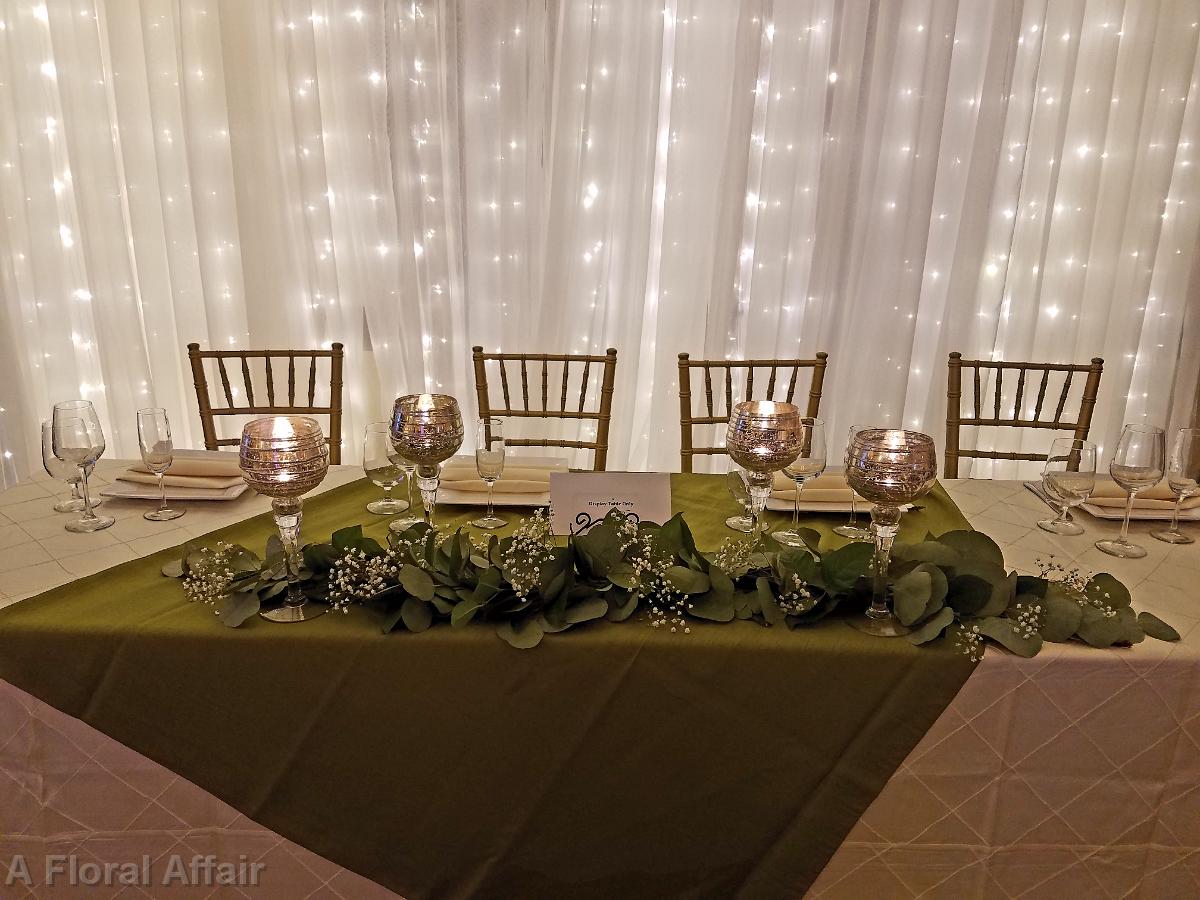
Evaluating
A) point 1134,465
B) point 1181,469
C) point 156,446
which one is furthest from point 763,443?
point 156,446

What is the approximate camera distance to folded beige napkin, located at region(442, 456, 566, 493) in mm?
1519

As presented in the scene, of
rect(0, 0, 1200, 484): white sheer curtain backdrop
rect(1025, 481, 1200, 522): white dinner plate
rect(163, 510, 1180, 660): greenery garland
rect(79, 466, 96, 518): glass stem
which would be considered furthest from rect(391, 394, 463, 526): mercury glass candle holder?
rect(0, 0, 1200, 484): white sheer curtain backdrop

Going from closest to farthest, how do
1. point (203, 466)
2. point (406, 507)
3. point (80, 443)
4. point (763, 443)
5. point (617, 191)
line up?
point (763, 443) < point (80, 443) < point (406, 507) < point (203, 466) < point (617, 191)

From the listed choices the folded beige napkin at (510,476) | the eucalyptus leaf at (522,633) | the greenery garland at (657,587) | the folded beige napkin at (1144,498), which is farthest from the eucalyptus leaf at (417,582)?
the folded beige napkin at (1144,498)

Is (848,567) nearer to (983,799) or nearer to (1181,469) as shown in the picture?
(983,799)

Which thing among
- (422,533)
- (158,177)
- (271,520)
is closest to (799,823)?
(422,533)

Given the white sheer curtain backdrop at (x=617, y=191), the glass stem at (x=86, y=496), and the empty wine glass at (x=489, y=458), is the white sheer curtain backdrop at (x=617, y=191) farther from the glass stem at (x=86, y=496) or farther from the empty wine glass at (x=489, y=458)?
the glass stem at (x=86, y=496)

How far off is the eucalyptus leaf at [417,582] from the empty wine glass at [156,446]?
1.95 ft

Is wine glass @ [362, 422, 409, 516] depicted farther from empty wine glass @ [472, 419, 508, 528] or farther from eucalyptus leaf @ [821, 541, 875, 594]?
eucalyptus leaf @ [821, 541, 875, 594]

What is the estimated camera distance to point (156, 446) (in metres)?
1.43

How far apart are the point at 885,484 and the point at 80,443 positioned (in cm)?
127

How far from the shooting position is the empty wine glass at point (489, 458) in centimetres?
138

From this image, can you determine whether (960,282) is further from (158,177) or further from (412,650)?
(158,177)

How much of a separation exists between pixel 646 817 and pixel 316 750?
1.42 ft
